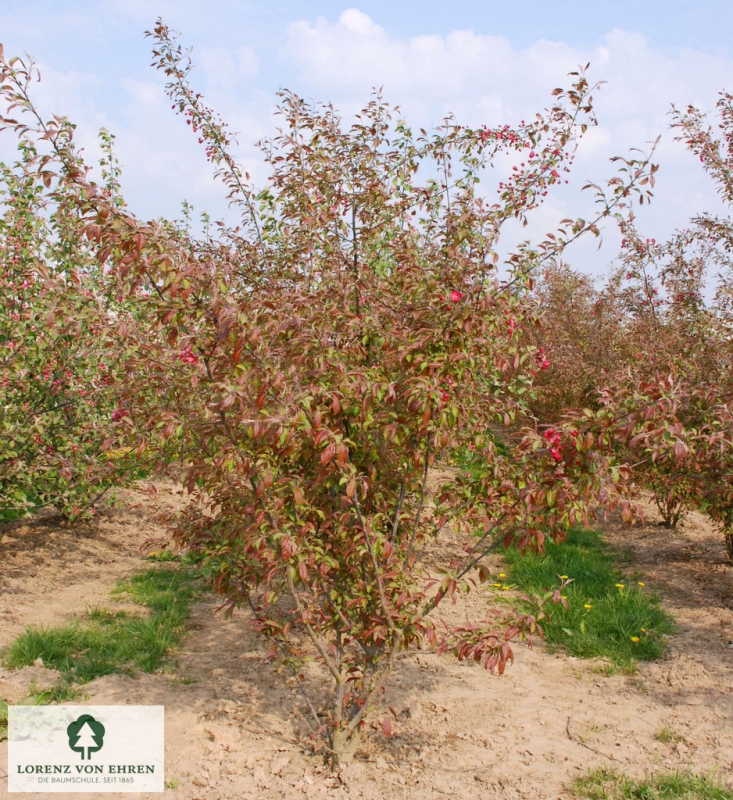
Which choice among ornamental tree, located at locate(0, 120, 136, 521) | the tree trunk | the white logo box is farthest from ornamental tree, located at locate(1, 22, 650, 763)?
ornamental tree, located at locate(0, 120, 136, 521)

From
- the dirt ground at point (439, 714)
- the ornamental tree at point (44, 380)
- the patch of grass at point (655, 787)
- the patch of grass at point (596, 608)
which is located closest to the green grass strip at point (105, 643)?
the dirt ground at point (439, 714)

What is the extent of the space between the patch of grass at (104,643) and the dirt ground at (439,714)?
0.33 ft

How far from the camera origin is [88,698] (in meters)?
3.35

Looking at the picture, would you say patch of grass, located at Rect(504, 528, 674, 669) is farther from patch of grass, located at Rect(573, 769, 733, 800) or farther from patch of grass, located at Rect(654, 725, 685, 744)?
patch of grass, located at Rect(573, 769, 733, 800)

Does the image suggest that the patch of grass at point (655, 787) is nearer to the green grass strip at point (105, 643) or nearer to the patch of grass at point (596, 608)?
the patch of grass at point (596, 608)

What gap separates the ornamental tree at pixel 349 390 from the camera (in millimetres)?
2369

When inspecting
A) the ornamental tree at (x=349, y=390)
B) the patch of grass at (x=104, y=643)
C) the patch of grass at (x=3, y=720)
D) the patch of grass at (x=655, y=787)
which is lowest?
the patch of grass at (x=655, y=787)

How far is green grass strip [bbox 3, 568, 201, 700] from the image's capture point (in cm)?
363

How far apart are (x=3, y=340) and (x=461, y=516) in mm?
3672

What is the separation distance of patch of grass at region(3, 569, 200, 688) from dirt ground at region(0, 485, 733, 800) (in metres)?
0.10

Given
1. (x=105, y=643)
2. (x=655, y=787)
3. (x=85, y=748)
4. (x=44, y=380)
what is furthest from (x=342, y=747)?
(x=44, y=380)

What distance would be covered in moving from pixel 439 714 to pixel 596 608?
1.50 meters

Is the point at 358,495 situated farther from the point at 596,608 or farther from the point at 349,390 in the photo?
the point at 596,608

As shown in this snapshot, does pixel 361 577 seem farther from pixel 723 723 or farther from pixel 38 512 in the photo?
pixel 38 512
